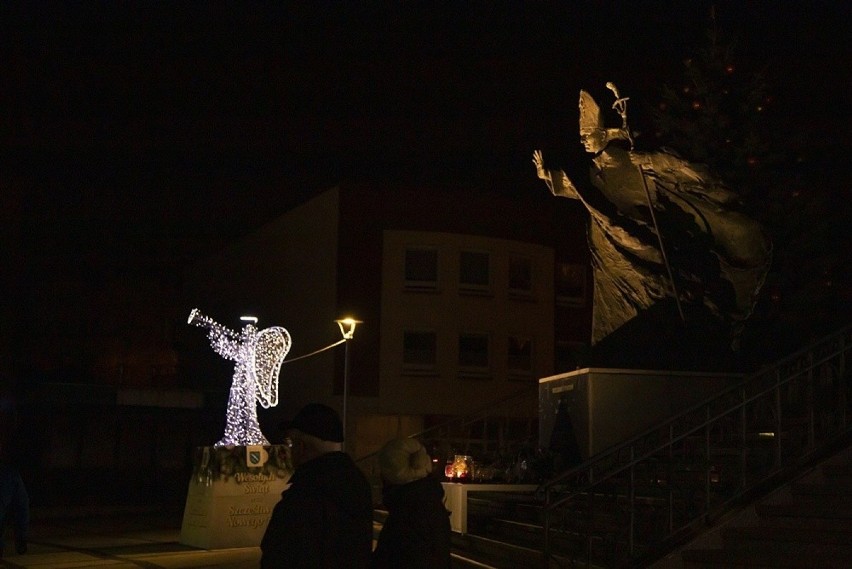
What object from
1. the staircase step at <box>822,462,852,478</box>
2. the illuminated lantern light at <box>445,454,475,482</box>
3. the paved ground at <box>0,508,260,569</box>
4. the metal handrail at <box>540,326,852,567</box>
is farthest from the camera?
the paved ground at <box>0,508,260,569</box>

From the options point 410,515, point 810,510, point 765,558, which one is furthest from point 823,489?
point 410,515

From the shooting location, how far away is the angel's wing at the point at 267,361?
2153cm

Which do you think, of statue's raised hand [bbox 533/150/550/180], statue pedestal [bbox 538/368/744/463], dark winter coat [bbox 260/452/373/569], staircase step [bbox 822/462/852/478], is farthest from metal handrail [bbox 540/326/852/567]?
dark winter coat [bbox 260/452/373/569]

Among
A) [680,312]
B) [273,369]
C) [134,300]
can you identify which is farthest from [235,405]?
[134,300]

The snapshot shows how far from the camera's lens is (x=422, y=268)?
42.4 metres

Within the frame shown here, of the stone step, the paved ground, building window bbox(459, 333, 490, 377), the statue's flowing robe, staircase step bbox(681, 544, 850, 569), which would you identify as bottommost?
the paved ground

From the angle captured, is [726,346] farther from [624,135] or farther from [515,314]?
[515,314]

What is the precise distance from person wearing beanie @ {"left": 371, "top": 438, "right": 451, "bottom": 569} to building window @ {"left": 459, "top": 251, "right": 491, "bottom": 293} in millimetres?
35983

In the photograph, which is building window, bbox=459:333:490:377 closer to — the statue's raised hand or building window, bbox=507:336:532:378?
building window, bbox=507:336:532:378

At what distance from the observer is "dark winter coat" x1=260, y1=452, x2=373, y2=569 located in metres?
5.23

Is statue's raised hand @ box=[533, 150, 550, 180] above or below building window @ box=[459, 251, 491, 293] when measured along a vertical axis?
below

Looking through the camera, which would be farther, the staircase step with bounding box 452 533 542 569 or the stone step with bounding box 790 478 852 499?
the staircase step with bounding box 452 533 542 569

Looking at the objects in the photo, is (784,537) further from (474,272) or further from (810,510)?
(474,272)

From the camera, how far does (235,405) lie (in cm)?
2106
